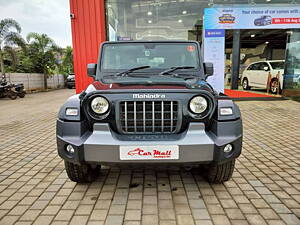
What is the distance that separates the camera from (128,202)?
242 centimetres

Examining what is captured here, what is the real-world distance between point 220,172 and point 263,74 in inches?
347

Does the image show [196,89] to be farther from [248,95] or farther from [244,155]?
[248,95]

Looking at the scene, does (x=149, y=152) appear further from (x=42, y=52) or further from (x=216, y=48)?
(x=42, y=52)

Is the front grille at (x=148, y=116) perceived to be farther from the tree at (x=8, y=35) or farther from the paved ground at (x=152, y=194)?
the tree at (x=8, y=35)

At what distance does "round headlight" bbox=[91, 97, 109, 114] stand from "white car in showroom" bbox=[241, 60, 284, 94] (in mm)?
9018

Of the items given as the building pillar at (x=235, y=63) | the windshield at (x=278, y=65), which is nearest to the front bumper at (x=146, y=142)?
the building pillar at (x=235, y=63)

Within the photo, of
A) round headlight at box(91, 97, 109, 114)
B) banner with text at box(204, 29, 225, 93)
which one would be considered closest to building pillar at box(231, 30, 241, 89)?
banner with text at box(204, 29, 225, 93)

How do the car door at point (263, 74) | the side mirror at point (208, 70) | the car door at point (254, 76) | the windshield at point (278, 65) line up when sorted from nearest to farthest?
the side mirror at point (208, 70), the windshield at point (278, 65), the car door at point (263, 74), the car door at point (254, 76)

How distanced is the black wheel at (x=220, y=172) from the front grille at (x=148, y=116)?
0.69 meters

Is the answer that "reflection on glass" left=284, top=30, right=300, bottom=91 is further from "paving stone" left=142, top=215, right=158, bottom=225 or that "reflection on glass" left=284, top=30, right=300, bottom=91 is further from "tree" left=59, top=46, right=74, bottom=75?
"tree" left=59, top=46, right=74, bottom=75

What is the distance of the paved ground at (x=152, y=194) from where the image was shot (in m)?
2.17

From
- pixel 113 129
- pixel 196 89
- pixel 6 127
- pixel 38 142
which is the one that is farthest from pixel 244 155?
pixel 6 127

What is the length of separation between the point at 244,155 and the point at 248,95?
265 inches

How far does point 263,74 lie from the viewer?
9.98 metres
